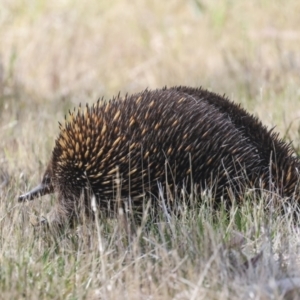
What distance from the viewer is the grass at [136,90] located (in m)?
2.58

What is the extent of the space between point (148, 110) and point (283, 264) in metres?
1.21

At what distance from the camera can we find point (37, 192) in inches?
149

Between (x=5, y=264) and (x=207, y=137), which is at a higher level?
(x=207, y=137)

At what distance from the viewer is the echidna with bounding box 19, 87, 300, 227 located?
11.8ft

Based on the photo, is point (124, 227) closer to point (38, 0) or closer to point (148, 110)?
point (148, 110)

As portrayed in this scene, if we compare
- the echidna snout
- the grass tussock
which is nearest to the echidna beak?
the echidna snout

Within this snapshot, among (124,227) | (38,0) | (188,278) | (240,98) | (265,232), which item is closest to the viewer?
(188,278)

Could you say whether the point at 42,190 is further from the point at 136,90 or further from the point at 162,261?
the point at 136,90

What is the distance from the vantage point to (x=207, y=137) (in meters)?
3.60

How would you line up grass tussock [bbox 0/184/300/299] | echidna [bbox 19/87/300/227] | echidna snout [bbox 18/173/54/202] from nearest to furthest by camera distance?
grass tussock [bbox 0/184/300/299]
echidna [bbox 19/87/300/227]
echidna snout [bbox 18/173/54/202]

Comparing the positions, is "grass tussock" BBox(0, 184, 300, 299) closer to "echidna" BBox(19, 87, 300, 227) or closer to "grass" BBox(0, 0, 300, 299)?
"grass" BBox(0, 0, 300, 299)

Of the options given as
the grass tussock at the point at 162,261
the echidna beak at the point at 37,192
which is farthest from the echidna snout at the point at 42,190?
the grass tussock at the point at 162,261

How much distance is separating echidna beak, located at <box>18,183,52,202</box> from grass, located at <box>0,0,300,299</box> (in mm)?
51

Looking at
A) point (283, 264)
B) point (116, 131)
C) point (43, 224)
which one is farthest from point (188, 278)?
point (116, 131)
